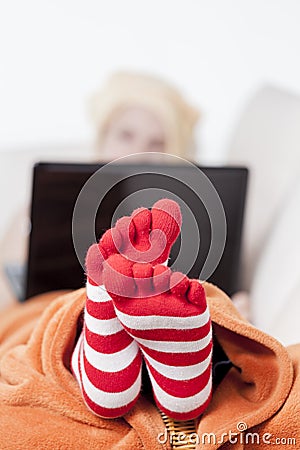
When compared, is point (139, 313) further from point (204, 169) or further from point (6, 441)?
point (204, 169)

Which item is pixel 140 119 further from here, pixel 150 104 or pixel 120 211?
pixel 120 211

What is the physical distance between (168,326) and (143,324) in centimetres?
2

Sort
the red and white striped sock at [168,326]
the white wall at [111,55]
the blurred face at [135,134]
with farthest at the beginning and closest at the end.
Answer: the white wall at [111,55], the blurred face at [135,134], the red and white striped sock at [168,326]

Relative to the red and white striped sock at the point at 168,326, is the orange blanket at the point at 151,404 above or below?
below

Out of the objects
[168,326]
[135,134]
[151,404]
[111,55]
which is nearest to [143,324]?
[168,326]

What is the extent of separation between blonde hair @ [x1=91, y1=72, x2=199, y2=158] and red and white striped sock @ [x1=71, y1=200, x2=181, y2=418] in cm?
116

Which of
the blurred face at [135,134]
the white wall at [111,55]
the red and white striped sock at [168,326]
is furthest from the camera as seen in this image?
the white wall at [111,55]

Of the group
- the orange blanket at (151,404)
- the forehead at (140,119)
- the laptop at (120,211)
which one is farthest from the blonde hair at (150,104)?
the orange blanket at (151,404)

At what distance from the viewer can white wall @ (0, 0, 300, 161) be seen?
220 cm

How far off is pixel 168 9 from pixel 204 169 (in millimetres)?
1189

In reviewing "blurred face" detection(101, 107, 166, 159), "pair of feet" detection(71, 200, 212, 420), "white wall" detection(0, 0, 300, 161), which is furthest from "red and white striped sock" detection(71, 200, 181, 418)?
"white wall" detection(0, 0, 300, 161)

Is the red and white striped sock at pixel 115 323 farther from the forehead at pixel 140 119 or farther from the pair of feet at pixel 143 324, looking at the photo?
the forehead at pixel 140 119

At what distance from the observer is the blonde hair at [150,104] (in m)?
1.84

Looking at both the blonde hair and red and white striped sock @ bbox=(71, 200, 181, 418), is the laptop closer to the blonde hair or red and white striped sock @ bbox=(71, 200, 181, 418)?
red and white striped sock @ bbox=(71, 200, 181, 418)
